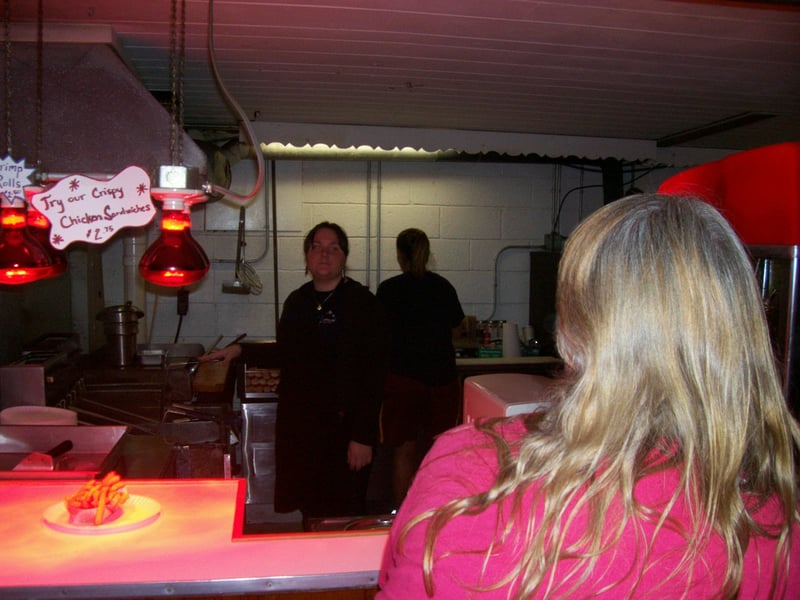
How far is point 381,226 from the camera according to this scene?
5.49 m

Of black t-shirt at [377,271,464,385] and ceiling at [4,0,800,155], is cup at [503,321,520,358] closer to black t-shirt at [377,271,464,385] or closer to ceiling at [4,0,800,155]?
black t-shirt at [377,271,464,385]

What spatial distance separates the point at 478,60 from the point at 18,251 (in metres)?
1.97

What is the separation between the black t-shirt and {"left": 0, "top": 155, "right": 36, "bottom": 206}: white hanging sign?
2598 millimetres

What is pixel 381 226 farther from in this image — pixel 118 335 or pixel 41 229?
pixel 41 229

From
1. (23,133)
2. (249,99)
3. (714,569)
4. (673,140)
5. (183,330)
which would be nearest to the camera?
(714,569)

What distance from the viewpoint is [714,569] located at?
0.90m

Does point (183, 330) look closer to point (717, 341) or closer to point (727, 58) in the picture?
point (727, 58)

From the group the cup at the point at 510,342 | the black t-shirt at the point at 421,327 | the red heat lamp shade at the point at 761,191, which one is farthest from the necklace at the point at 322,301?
the cup at the point at 510,342

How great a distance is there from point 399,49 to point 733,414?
224 cm

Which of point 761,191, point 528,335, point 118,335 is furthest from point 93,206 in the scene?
point 528,335

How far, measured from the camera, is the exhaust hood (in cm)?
242

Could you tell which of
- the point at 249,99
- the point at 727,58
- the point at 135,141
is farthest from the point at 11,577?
the point at 727,58

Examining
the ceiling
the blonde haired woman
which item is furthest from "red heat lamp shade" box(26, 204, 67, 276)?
the blonde haired woman

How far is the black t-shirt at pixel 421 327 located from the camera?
432 centimetres
